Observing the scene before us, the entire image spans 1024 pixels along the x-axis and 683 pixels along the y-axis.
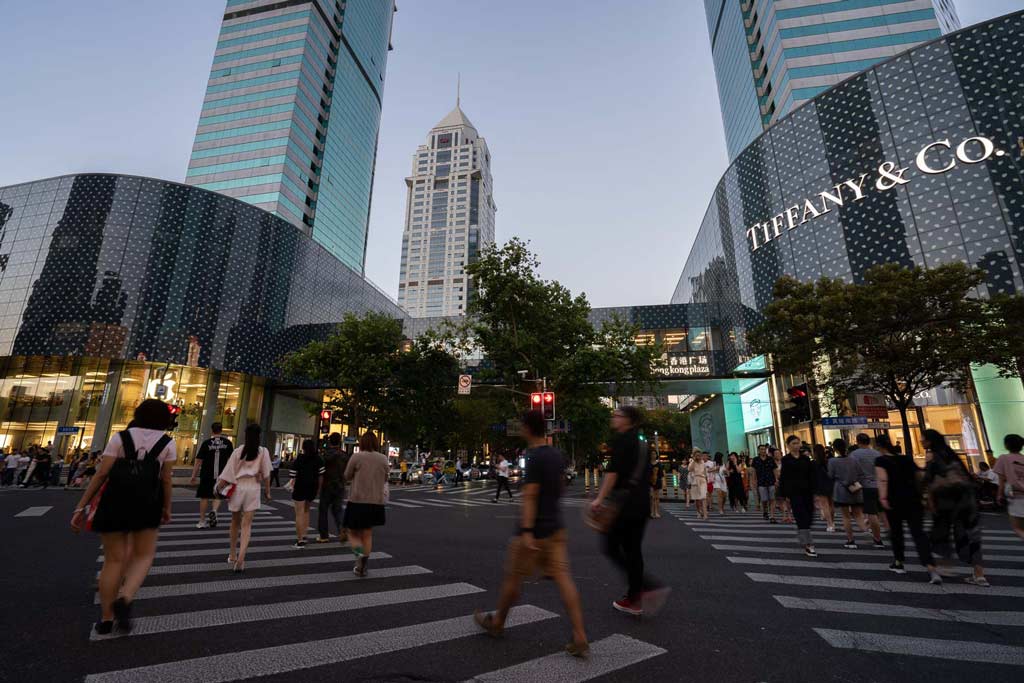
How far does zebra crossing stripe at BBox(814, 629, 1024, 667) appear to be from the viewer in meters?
3.43

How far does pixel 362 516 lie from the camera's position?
5.97m

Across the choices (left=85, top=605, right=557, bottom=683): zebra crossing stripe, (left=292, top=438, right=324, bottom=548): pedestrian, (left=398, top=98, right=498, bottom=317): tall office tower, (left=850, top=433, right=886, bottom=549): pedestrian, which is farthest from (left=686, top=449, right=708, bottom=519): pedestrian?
(left=398, top=98, right=498, bottom=317): tall office tower

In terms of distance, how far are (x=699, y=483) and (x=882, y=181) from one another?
890 inches

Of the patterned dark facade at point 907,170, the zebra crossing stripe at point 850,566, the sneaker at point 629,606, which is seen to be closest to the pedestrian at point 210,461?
the sneaker at point 629,606

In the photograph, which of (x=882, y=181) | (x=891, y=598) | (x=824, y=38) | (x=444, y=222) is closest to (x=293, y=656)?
(x=891, y=598)

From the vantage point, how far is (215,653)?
328 centimetres

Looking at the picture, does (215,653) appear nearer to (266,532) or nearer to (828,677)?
(828,677)

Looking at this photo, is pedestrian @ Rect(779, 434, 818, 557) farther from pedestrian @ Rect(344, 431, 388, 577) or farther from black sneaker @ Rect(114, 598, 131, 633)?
black sneaker @ Rect(114, 598, 131, 633)

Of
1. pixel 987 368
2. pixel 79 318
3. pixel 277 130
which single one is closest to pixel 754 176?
pixel 987 368

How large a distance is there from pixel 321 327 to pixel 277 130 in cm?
3474

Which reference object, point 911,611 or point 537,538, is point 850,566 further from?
point 537,538

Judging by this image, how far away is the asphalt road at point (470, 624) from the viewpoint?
3.12 m

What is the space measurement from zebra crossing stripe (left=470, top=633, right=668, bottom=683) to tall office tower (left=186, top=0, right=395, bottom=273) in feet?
224

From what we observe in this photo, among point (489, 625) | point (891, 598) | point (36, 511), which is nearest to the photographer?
point (489, 625)
